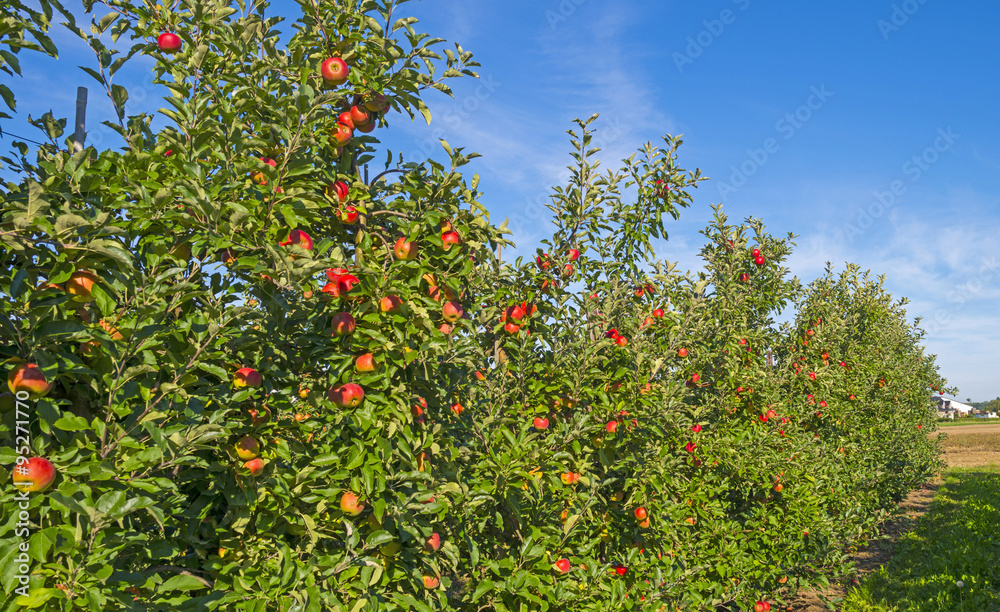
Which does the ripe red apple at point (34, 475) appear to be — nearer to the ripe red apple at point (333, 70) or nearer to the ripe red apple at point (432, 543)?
the ripe red apple at point (432, 543)

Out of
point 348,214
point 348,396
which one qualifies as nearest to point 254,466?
point 348,396

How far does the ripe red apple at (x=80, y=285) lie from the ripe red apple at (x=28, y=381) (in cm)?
23

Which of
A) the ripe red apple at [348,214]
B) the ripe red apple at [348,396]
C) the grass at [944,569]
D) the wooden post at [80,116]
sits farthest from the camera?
the grass at [944,569]

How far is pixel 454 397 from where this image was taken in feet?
10.6

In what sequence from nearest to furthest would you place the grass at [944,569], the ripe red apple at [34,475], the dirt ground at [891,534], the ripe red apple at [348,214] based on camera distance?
the ripe red apple at [34,475]
the ripe red apple at [348,214]
the grass at [944,569]
the dirt ground at [891,534]

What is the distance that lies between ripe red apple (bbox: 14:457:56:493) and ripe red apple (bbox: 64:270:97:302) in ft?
1.52

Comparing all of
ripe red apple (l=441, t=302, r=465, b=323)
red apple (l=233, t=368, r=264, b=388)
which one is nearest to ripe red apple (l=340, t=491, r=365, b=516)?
red apple (l=233, t=368, r=264, b=388)

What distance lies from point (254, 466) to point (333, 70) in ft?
5.98

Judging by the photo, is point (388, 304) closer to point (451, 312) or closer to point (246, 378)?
point (451, 312)

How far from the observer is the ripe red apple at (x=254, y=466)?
2.07 meters

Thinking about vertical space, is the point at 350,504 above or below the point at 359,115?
below

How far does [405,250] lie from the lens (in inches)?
102

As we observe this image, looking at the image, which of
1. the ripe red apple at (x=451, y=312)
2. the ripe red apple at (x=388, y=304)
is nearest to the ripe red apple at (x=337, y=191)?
the ripe red apple at (x=388, y=304)

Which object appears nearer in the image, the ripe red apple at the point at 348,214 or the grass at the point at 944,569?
the ripe red apple at the point at 348,214
